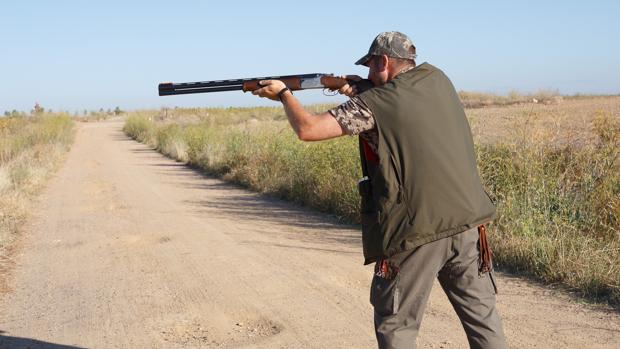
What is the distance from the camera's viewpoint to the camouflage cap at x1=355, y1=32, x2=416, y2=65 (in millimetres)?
3236

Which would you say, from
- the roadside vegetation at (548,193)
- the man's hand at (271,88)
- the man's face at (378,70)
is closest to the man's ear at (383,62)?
the man's face at (378,70)

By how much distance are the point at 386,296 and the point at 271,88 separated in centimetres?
124

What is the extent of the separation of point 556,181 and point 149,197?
7791 millimetres

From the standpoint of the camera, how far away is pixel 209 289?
6195 millimetres

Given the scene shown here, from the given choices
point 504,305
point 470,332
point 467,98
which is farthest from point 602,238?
point 467,98

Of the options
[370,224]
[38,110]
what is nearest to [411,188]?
[370,224]

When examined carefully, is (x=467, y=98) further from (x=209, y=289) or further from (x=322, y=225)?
(x=209, y=289)

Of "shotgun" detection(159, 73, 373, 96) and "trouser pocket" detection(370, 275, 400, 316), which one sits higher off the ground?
"shotgun" detection(159, 73, 373, 96)

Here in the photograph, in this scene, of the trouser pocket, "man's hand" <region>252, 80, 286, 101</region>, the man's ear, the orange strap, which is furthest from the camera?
"man's hand" <region>252, 80, 286, 101</region>

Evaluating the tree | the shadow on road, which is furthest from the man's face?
the tree

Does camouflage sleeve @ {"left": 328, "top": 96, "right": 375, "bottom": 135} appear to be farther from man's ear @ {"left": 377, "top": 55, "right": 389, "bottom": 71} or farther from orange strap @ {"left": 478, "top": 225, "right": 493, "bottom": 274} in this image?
orange strap @ {"left": 478, "top": 225, "right": 493, "bottom": 274}

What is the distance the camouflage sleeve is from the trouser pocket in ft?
2.40

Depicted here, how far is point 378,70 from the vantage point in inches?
131

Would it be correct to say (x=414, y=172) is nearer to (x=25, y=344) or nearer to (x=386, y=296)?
(x=386, y=296)
